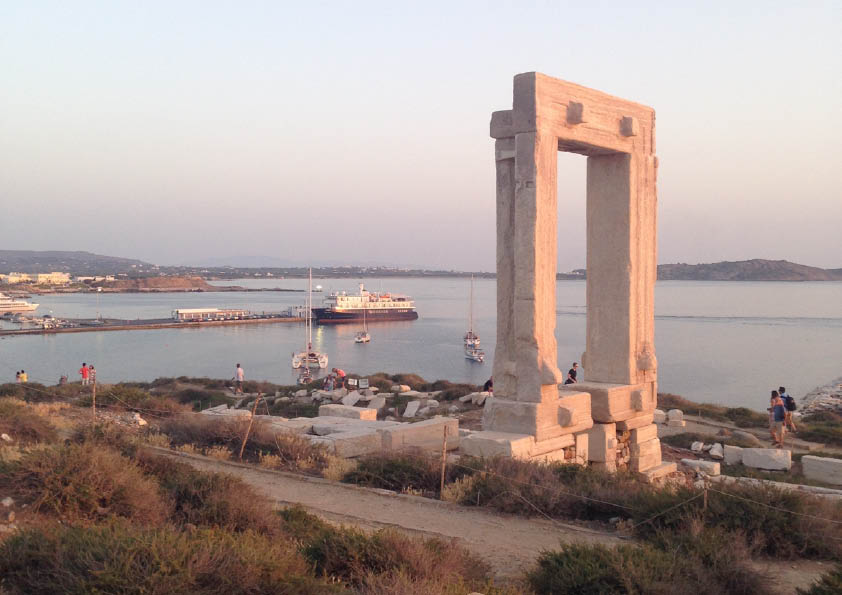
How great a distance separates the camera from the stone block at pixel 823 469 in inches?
478

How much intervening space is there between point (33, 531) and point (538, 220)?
6948mm

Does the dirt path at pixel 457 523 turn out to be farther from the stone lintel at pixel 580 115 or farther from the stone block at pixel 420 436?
the stone lintel at pixel 580 115

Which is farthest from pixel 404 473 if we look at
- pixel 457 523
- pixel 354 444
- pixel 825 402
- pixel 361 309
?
pixel 361 309

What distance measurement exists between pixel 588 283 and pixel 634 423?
7.92 feet

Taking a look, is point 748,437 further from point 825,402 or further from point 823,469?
point 825,402

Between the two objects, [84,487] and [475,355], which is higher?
[84,487]

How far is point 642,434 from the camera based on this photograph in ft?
38.1

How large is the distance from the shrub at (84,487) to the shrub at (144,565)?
4.47 ft

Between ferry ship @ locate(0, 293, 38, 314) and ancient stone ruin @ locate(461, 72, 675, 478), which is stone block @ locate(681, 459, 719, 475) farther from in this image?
ferry ship @ locate(0, 293, 38, 314)

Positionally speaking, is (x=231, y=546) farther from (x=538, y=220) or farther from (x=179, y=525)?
(x=538, y=220)

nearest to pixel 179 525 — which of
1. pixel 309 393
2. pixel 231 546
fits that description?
pixel 231 546

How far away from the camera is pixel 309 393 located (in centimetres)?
2394

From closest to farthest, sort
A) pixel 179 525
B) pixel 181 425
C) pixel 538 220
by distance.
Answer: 1. pixel 179 525
2. pixel 538 220
3. pixel 181 425

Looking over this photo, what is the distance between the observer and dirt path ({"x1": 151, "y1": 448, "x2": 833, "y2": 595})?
19.6ft
